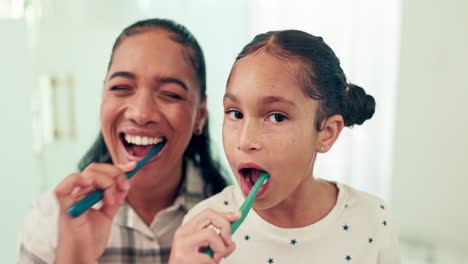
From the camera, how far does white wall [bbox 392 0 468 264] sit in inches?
48.2

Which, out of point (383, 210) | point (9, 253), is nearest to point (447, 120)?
point (383, 210)

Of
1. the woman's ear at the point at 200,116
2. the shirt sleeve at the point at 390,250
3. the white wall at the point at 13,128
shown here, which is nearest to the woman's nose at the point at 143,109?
the woman's ear at the point at 200,116

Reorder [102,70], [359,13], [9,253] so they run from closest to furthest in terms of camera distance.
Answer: [359,13]
[9,253]
[102,70]

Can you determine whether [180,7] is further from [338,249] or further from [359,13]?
[338,249]

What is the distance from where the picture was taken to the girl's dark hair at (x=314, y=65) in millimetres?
679

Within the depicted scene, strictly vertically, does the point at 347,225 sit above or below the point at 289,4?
below

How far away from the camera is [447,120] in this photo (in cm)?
127

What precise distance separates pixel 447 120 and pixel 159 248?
85cm

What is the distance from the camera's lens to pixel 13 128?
173cm

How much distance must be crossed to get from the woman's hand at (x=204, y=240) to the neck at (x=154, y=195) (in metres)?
0.39

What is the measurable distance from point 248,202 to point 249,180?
8 cm

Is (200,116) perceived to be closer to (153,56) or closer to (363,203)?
(153,56)

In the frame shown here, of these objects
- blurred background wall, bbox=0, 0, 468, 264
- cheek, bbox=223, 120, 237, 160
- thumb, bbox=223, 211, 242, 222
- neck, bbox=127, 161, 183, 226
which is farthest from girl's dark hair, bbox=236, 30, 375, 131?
blurred background wall, bbox=0, 0, 468, 264

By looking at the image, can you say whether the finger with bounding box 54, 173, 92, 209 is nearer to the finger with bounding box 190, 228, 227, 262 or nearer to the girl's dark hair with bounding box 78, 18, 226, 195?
the finger with bounding box 190, 228, 227, 262
